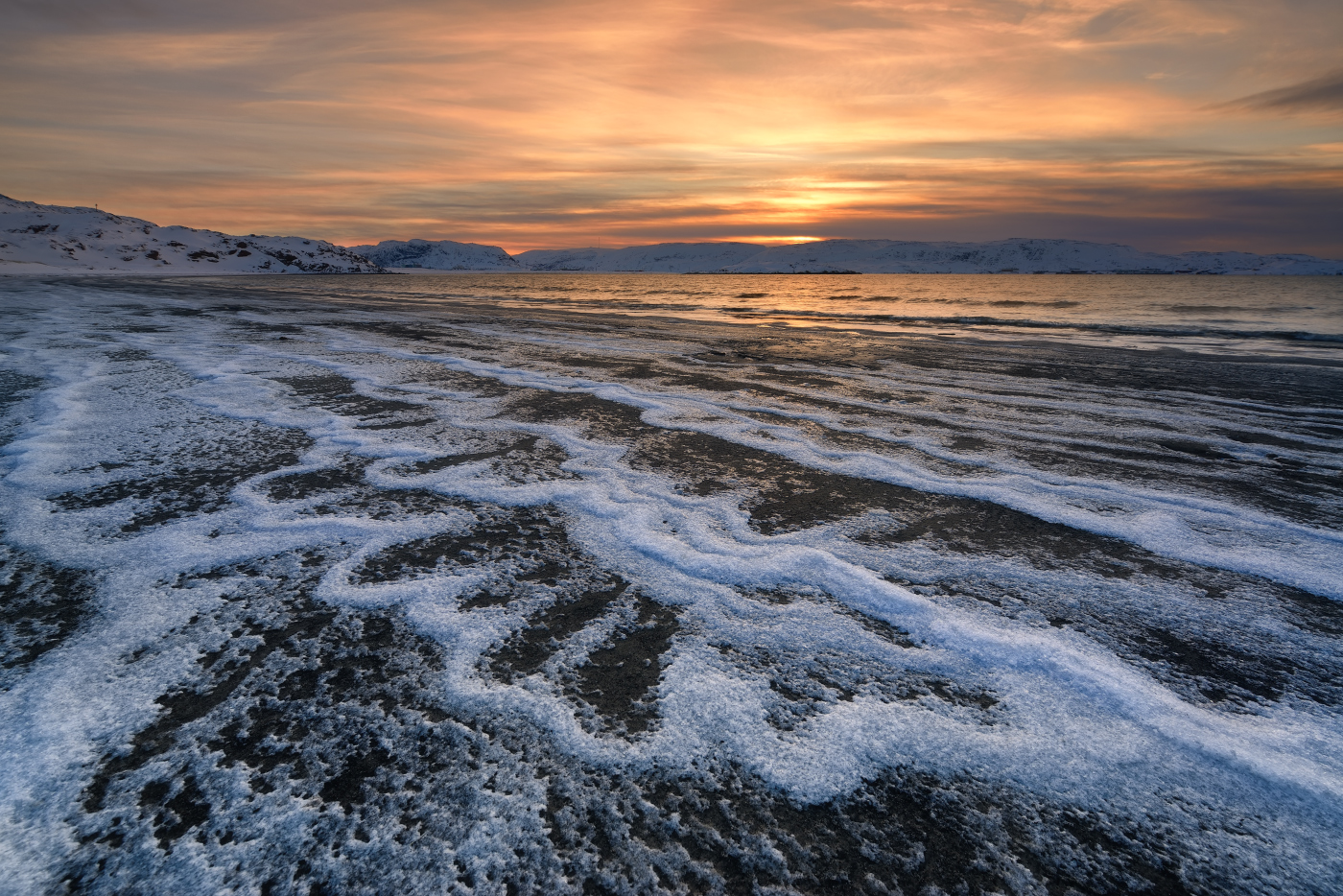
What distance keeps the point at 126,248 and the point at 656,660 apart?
121 meters

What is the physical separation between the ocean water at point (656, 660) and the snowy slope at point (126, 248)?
80402mm

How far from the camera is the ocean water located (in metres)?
1.26

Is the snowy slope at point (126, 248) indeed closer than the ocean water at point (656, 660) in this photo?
No

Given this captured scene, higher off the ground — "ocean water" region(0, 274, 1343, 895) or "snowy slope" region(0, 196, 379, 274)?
"snowy slope" region(0, 196, 379, 274)

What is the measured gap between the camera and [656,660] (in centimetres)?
187

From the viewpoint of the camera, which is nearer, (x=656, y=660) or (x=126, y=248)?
(x=656, y=660)

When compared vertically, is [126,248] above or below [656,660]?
above

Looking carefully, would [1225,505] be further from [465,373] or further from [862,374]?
[465,373]

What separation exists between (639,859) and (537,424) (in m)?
3.74

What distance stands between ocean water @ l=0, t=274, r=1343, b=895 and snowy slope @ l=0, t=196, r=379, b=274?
80402mm

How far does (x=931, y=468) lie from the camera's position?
12.6 ft

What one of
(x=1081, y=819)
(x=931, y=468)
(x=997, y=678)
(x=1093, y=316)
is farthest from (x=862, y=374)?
(x=1093, y=316)

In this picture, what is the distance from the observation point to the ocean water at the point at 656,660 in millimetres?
1263

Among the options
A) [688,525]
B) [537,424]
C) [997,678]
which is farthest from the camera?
[537,424]
